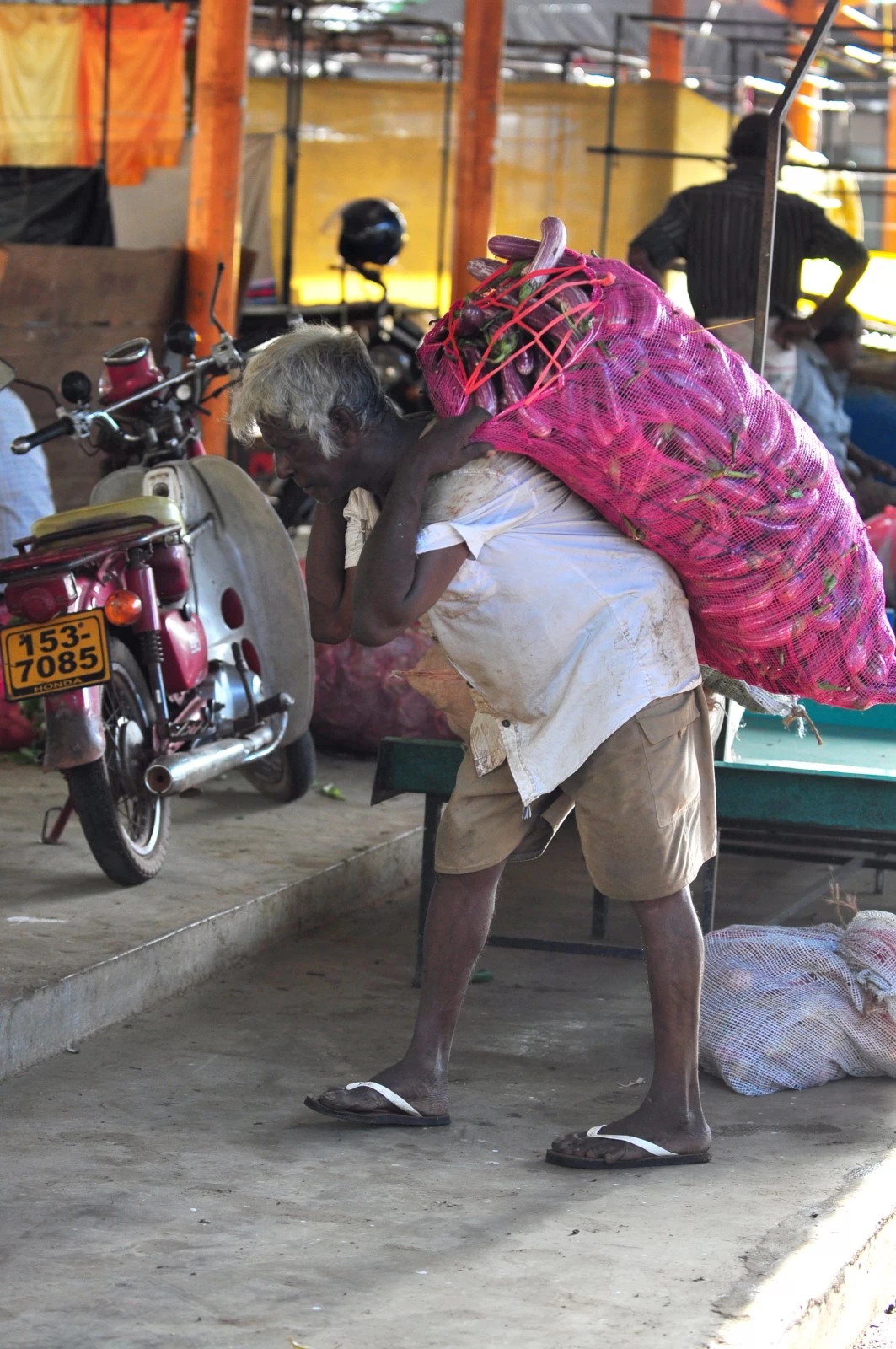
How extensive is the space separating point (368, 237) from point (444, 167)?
4594 mm

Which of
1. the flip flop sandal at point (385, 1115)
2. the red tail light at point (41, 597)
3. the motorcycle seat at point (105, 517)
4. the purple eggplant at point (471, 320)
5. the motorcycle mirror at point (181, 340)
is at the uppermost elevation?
the purple eggplant at point (471, 320)

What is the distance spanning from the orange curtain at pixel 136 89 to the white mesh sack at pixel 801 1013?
35.2 ft

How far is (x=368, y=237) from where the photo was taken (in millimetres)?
11875

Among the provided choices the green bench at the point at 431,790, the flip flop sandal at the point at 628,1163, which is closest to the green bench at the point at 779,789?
the green bench at the point at 431,790

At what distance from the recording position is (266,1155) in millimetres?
3186

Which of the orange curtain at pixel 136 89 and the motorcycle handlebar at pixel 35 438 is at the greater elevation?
the orange curtain at pixel 136 89

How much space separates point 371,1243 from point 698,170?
15298 millimetres

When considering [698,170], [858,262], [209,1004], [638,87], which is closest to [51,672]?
[209,1004]

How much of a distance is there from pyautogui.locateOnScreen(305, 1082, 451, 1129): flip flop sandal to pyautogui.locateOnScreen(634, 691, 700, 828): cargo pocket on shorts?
0.76 metres

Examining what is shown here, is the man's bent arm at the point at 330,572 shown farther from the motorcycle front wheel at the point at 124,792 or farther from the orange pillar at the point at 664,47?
the orange pillar at the point at 664,47

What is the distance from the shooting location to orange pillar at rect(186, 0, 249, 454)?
8789mm

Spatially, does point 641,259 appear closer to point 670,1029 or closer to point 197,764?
point 197,764

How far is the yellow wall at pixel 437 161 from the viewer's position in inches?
604

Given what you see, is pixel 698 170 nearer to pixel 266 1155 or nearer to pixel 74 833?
pixel 74 833
